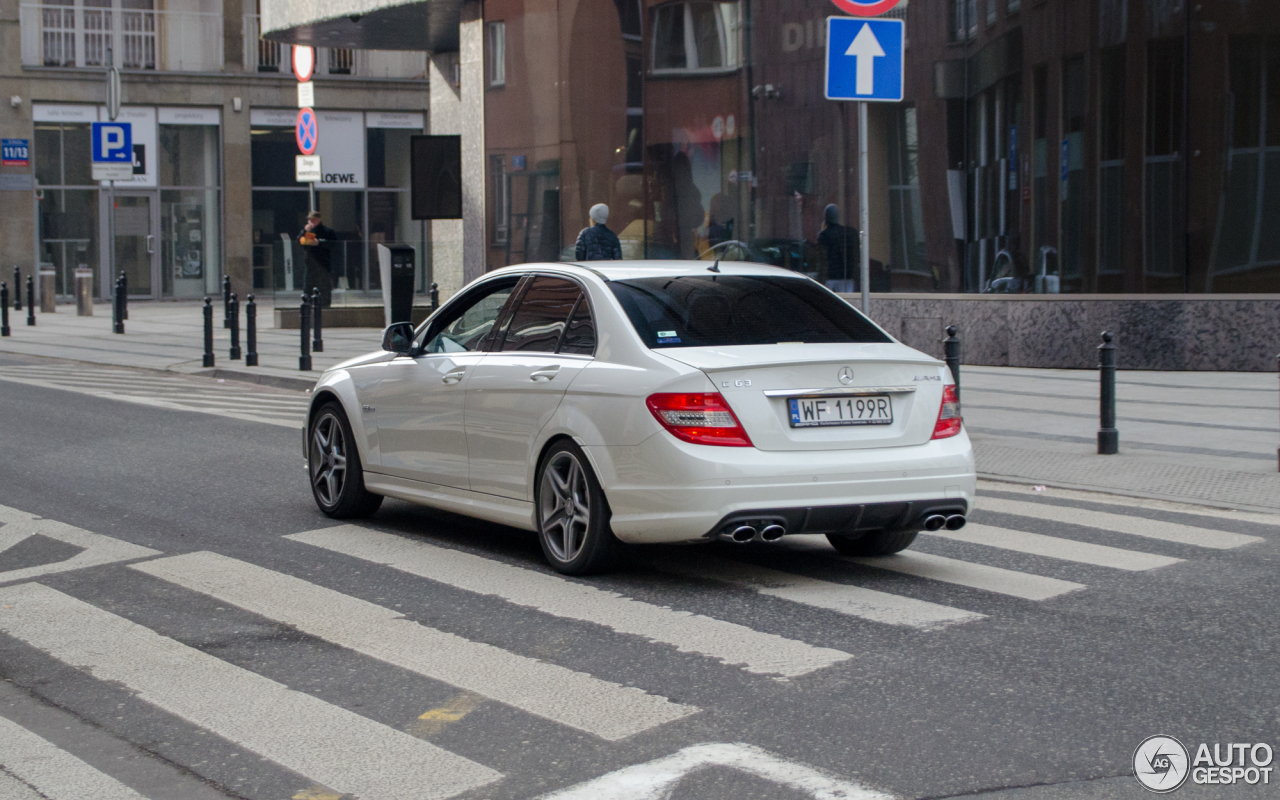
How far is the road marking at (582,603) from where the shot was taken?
5477mm

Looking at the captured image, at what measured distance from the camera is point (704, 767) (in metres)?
4.28

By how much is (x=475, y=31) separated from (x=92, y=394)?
10452mm

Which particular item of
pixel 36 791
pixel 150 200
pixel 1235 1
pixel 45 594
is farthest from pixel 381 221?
pixel 36 791

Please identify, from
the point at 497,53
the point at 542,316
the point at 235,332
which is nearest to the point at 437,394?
the point at 542,316

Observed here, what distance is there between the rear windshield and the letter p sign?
2117cm

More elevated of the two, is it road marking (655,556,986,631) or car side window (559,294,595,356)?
car side window (559,294,595,356)

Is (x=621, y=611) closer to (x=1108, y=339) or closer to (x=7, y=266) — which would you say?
(x=1108, y=339)

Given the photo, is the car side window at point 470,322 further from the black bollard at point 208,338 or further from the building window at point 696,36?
the building window at point 696,36

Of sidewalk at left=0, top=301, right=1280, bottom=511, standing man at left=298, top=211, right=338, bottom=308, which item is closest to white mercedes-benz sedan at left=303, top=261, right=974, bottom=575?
sidewalk at left=0, top=301, right=1280, bottom=511

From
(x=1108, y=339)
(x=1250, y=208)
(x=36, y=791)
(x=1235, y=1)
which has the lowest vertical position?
(x=36, y=791)

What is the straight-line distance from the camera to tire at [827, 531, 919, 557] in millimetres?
7395

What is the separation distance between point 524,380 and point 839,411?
59.2 inches

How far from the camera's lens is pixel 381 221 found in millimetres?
40812

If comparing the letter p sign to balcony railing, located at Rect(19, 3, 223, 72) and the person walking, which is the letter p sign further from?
the person walking
